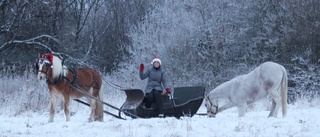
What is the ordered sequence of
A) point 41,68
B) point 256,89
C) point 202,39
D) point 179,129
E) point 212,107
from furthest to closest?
point 202,39 < point 212,107 < point 256,89 < point 41,68 < point 179,129

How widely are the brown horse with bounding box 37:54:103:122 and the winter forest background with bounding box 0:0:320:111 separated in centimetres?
1201

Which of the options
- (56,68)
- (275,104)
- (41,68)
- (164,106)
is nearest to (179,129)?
(164,106)

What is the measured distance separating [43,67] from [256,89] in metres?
5.10

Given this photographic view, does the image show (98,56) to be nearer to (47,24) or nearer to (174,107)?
(47,24)

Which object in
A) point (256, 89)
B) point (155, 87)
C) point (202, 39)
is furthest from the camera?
point (202, 39)

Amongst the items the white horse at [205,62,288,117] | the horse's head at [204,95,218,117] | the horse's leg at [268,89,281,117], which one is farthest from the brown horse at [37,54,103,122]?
the horse's leg at [268,89,281,117]

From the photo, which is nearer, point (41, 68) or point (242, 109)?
point (41, 68)

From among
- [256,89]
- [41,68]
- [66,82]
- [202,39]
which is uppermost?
[202,39]

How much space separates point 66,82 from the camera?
10.3m

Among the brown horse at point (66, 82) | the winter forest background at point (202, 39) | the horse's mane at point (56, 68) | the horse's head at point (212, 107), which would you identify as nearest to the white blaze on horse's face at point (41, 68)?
the brown horse at point (66, 82)

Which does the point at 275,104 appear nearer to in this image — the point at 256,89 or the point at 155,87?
the point at 256,89

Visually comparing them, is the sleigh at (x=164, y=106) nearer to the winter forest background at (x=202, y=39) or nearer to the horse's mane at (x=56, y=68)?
the horse's mane at (x=56, y=68)

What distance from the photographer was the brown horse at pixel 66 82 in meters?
9.94

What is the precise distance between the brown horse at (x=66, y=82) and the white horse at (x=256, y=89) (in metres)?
2.94
